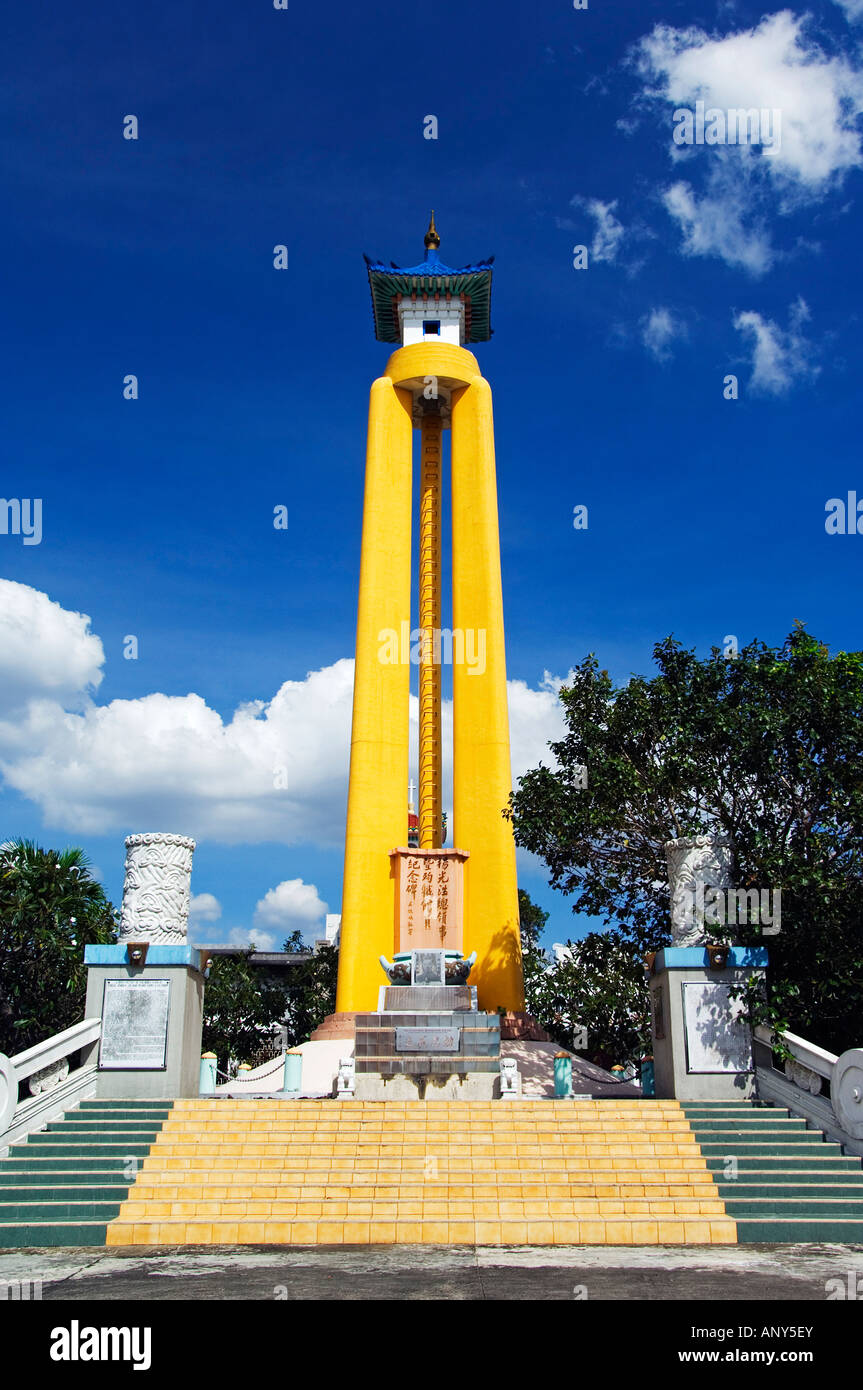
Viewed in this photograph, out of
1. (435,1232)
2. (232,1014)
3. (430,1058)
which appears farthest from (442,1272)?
(232,1014)

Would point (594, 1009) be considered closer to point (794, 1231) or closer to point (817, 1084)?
point (817, 1084)

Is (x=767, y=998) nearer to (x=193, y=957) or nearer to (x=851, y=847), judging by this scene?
(x=851, y=847)

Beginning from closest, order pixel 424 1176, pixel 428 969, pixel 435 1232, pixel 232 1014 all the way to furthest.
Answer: pixel 435 1232, pixel 424 1176, pixel 428 969, pixel 232 1014

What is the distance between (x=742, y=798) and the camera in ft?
58.1

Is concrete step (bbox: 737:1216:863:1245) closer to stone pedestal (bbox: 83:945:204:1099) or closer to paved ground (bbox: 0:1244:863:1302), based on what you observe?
paved ground (bbox: 0:1244:863:1302)

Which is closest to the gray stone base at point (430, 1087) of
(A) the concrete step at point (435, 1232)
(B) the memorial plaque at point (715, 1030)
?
(B) the memorial plaque at point (715, 1030)

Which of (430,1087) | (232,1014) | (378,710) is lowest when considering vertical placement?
(232,1014)

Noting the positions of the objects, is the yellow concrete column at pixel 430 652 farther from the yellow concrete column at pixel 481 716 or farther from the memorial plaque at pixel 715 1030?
the memorial plaque at pixel 715 1030

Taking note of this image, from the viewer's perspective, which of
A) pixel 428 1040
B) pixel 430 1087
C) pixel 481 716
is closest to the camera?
pixel 430 1087

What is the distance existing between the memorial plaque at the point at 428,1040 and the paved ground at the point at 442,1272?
726 centimetres

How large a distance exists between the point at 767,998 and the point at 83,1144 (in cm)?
970

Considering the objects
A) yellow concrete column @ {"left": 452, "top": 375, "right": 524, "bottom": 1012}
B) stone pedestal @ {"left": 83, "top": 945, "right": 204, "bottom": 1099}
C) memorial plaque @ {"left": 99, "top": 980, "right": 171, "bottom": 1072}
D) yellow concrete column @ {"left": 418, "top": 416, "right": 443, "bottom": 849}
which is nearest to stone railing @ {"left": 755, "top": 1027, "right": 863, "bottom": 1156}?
stone pedestal @ {"left": 83, "top": 945, "right": 204, "bottom": 1099}

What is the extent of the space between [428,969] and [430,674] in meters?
11.7

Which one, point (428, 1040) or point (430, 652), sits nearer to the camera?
point (428, 1040)
